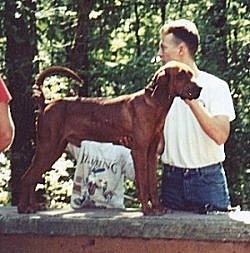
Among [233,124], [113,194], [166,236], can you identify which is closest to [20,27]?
[233,124]

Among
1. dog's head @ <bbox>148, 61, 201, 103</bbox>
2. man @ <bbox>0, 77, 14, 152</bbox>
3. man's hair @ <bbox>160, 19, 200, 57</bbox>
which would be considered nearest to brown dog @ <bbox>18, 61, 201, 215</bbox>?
dog's head @ <bbox>148, 61, 201, 103</bbox>

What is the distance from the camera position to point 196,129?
14.6ft

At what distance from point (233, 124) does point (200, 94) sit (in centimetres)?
431

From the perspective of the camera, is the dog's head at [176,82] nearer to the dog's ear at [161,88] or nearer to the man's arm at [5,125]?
the dog's ear at [161,88]

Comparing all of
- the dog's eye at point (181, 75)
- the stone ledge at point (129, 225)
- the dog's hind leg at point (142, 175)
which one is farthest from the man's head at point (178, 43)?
the stone ledge at point (129, 225)

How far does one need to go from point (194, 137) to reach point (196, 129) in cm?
4

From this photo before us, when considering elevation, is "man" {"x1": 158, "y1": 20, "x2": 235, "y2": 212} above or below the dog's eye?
below

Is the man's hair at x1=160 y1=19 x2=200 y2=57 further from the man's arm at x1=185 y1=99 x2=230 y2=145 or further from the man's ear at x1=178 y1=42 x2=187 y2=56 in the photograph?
the man's arm at x1=185 y1=99 x2=230 y2=145

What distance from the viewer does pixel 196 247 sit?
4273 millimetres

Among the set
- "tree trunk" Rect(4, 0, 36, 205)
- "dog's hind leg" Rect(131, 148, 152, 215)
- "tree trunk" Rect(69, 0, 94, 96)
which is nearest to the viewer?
"dog's hind leg" Rect(131, 148, 152, 215)

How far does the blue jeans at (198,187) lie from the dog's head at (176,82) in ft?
1.70

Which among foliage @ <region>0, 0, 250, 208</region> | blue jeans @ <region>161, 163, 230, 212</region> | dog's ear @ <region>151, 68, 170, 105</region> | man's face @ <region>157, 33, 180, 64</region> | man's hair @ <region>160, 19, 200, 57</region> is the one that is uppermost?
foliage @ <region>0, 0, 250, 208</region>

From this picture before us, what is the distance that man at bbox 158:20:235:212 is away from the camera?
14.4 ft

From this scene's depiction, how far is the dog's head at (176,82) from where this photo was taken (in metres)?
4.11
